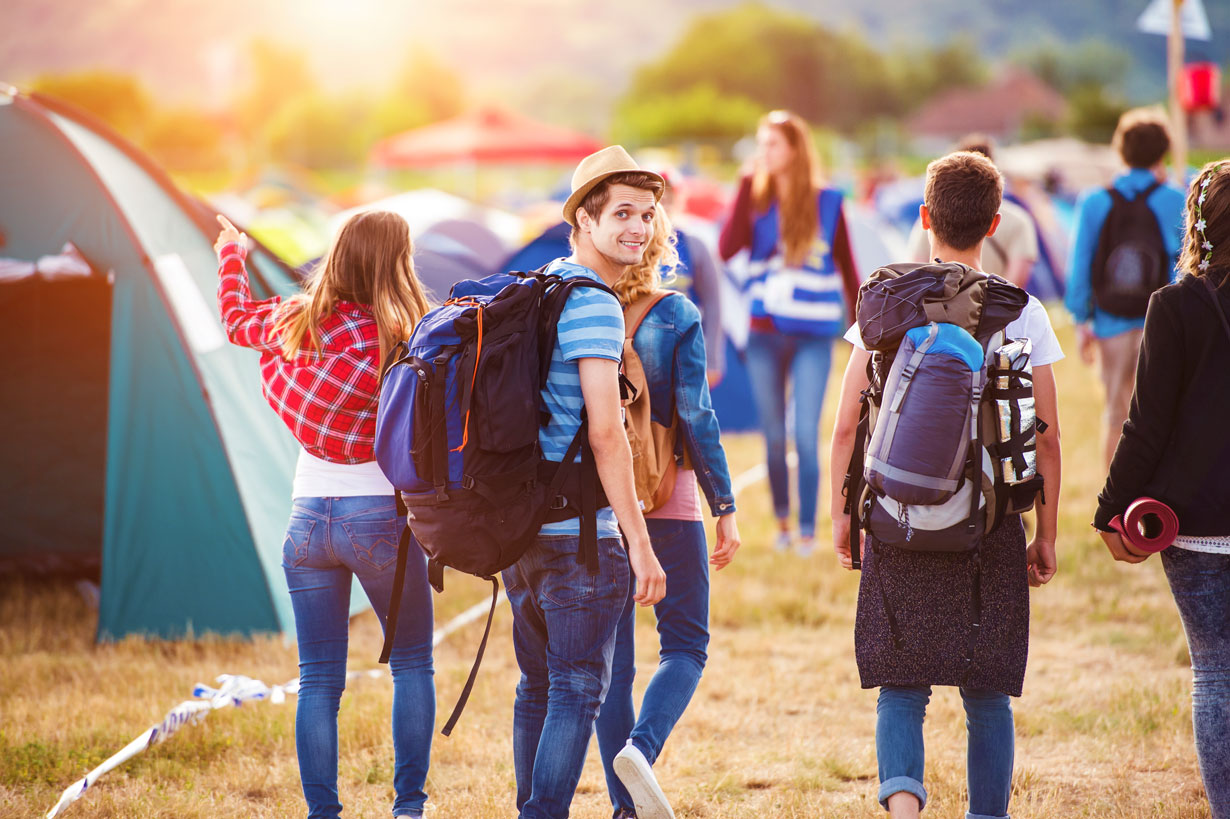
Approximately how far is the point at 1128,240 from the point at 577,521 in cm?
380

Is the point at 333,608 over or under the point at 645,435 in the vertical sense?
under

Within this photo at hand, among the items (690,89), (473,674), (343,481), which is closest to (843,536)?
(473,674)

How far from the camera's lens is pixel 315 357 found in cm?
300

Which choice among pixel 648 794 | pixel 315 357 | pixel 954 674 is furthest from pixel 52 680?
pixel 954 674

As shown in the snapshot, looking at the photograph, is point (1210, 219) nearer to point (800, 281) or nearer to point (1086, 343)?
point (800, 281)

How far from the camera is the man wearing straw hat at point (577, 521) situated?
2479 millimetres

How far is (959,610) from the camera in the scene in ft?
8.62

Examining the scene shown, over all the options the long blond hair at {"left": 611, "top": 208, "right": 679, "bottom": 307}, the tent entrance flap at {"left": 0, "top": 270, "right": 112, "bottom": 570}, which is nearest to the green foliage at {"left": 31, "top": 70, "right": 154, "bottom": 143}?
the tent entrance flap at {"left": 0, "top": 270, "right": 112, "bottom": 570}

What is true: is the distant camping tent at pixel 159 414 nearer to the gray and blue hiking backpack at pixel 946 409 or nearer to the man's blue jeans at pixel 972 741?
the man's blue jeans at pixel 972 741

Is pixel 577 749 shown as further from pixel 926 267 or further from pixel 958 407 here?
pixel 926 267

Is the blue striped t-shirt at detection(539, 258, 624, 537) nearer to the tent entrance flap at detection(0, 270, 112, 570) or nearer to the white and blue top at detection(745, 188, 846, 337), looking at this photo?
the white and blue top at detection(745, 188, 846, 337)

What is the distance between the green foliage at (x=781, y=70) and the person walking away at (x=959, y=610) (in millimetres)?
100237

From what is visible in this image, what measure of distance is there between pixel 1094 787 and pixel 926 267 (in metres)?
1.86

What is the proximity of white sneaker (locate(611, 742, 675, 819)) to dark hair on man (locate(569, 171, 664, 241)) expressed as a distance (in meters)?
1.21
